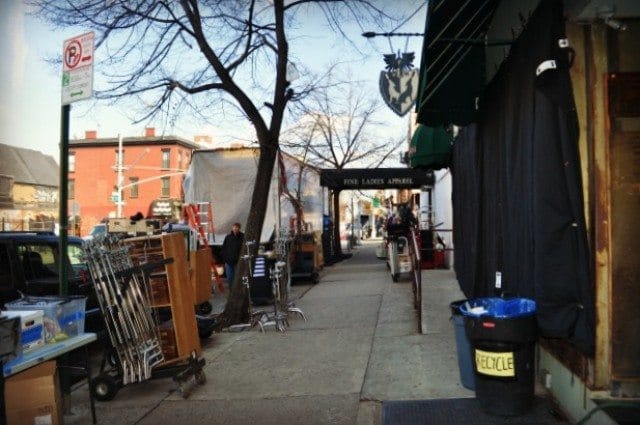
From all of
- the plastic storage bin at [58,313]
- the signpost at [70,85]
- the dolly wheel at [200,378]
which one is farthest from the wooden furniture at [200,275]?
the signpost at [70,85]

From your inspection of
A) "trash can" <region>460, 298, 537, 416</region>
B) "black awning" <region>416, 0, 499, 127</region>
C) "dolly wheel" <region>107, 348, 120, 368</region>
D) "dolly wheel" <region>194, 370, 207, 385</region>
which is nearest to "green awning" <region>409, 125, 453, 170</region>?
"black awning" <region>416, 0, 499, 127</region>

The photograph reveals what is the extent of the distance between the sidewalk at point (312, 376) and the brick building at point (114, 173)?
4502 centimetres

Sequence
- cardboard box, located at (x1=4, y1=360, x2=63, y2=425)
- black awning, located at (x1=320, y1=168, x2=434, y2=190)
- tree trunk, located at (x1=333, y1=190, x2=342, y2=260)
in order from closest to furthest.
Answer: cardboard box, located at (x1=4, y1=360, x2=63, y2=425), black awning, located at (x1=320, y1=168, x2=434, y2=190), tree trunk, located at (x1=333, y1=190, x2=342, y2=260)

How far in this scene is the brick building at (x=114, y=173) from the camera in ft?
170

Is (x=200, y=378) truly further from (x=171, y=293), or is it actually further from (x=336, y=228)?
(x=336, y=228)

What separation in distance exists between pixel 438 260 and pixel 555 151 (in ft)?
39.5

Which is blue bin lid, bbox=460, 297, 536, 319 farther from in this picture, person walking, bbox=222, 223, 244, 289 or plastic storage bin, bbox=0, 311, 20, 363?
person walking, bbox=222, 223, 244, 289

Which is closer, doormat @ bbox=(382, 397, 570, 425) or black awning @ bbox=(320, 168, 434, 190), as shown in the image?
doormat @ bbox=(382, 397, 570, 425)

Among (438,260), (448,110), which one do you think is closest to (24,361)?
(448,110)

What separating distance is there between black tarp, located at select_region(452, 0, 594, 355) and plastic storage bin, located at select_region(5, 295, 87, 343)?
3970 millimetres

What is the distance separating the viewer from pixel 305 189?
18.0m

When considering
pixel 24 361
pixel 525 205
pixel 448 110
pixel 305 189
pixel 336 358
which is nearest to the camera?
pixel 24 361

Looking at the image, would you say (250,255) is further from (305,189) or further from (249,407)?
(305,189)

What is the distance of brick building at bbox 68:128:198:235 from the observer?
51.8 m
